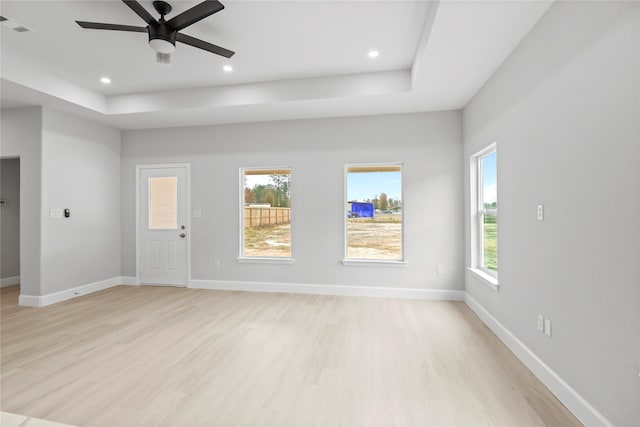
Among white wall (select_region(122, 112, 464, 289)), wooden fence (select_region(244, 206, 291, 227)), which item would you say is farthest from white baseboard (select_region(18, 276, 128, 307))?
wooden fence (select_region(244, 206, 291, 227))

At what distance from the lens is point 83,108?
4.28m

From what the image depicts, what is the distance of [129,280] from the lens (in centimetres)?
538

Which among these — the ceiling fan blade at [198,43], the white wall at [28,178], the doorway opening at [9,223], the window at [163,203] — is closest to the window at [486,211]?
the ceiling fan blade at [198,43]

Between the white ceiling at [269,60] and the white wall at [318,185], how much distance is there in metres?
0.31

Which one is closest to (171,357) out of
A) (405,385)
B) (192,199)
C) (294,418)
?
(294,418)

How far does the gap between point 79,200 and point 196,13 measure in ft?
12.8

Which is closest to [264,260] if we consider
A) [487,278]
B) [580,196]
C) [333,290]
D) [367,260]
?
[333,290]

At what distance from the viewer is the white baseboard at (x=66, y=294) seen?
13.7 feet

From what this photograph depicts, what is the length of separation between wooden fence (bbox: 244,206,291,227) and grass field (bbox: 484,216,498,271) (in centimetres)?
278

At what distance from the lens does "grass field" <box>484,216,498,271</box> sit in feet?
11.8

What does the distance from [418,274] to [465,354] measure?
179cm

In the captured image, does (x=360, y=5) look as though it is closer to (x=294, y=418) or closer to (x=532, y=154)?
(x=532, y=154)

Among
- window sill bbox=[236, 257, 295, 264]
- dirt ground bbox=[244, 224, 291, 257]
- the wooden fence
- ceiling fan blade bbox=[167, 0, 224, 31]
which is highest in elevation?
ceiling fan blade bbox=[167, 0, 224, 31]

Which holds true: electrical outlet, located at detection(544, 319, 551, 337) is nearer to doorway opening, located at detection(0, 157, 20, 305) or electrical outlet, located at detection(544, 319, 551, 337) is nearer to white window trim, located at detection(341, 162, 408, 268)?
white window trim, located at detection(341, 162, 408, 268)
